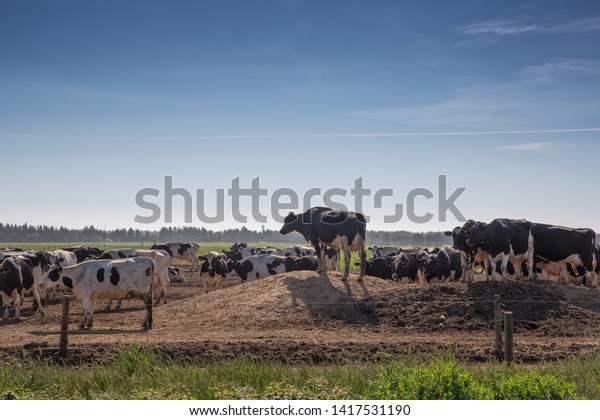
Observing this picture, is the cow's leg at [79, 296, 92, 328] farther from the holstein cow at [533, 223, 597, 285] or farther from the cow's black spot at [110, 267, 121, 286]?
the holstein cow at [533, 223, 597, 285]

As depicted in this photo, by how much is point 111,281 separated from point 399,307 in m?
8.86

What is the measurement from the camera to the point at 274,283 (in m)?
24.9

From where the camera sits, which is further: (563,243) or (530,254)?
(563,243)

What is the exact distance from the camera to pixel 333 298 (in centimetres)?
2308

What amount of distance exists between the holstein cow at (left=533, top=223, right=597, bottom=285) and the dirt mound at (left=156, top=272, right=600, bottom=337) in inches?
142

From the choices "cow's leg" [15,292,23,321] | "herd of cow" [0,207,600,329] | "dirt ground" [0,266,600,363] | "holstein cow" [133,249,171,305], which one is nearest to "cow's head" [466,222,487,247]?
"herd of cow" [0,207,600,329]

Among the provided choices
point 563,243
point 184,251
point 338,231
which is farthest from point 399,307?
point 184,251

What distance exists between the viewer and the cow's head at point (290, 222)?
1177 inches

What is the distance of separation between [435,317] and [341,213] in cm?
730

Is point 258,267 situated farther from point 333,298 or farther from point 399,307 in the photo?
point 399,307

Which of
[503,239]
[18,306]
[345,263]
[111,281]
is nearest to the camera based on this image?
[111,281]

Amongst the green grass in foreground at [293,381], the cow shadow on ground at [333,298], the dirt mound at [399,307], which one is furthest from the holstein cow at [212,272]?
the green grass in foreground at [293,381]

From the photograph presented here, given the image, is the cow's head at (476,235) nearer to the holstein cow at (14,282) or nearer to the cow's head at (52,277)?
the cow's head at (52,277)
